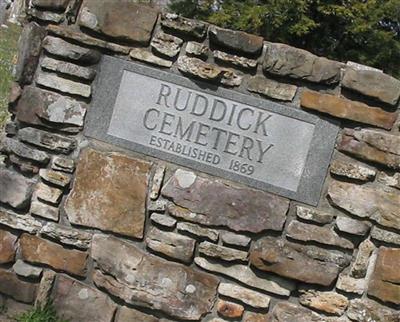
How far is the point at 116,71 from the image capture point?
139 inches

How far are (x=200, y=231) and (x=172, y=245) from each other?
0.16 metres

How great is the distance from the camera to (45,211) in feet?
11.7

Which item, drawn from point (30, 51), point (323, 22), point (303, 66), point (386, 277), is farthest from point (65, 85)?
point (323, 22)

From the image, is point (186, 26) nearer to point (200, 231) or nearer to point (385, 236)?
point (200, 231)

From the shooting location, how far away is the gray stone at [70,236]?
11.6ft

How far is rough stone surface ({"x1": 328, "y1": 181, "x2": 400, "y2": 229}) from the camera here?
3.41 meters

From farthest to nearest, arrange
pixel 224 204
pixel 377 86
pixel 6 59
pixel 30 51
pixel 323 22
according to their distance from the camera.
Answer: pixel 6 59, pixel 323 22, pixel 30 51, pixel 224 204, pixel 377 86

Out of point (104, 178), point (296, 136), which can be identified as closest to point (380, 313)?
point (296, 136)

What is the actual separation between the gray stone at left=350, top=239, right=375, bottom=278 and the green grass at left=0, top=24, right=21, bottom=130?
355cm

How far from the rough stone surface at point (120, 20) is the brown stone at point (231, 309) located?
1.41 m

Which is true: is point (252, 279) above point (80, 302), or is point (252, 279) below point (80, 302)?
above

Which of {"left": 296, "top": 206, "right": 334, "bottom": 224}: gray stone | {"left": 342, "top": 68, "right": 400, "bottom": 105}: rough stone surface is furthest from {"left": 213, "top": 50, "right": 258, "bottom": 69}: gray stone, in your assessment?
{"left": 296, "top": 206, "right": 334, "bottom": 224}: gray stone

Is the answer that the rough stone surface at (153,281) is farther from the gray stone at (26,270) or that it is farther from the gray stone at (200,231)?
the gray stone at (26,270)

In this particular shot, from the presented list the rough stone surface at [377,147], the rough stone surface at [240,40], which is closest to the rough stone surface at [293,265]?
the rough stone surface at [377,147]
